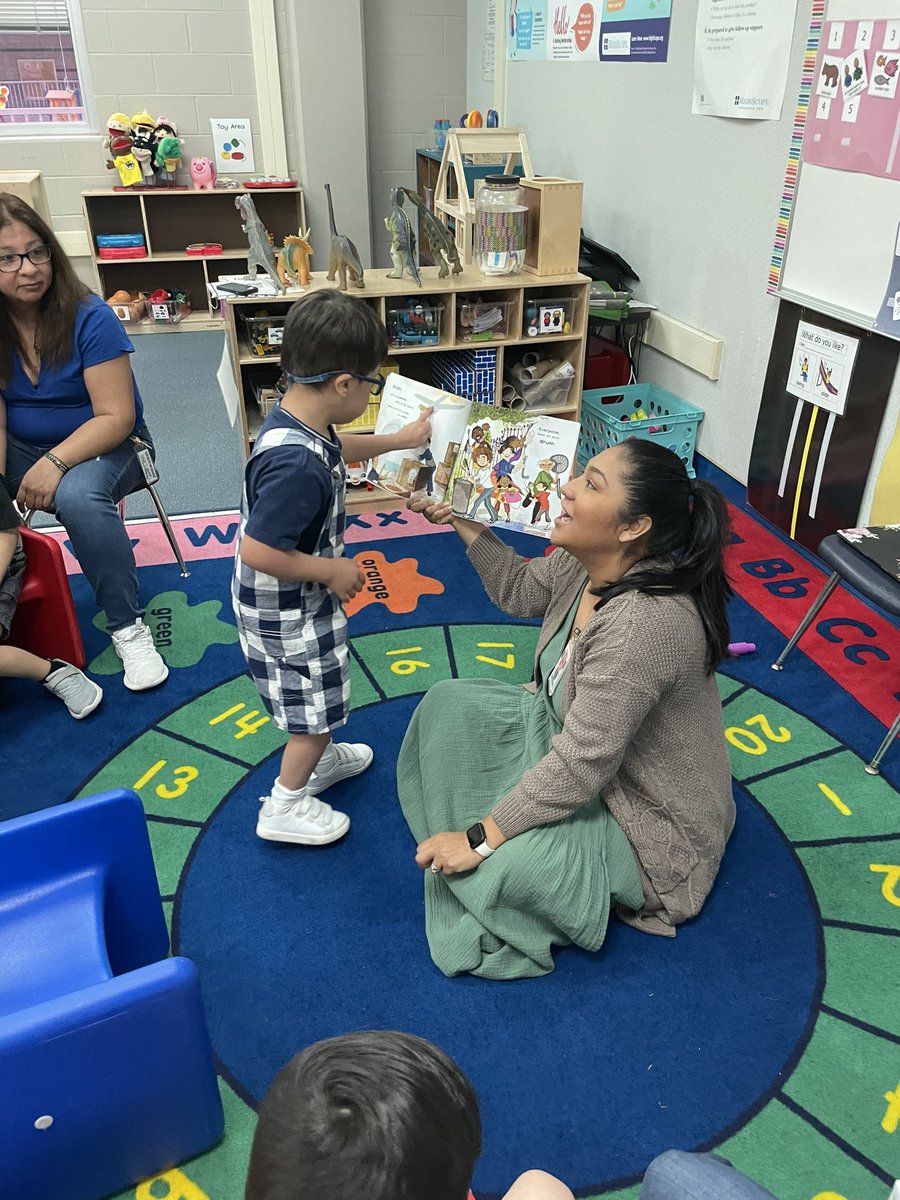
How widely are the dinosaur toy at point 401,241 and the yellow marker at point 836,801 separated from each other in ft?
7.27

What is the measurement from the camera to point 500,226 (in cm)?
339

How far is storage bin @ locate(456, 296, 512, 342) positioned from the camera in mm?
3490

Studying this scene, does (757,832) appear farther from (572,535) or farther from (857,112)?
(857,112)

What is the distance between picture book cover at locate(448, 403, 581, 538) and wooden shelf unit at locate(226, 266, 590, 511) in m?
1.32

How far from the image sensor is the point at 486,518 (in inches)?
84.4

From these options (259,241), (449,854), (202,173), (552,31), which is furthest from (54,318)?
(202,173)

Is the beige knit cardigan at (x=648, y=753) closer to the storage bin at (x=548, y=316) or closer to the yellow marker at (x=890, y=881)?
the yellow marker at (x=890, y=881)

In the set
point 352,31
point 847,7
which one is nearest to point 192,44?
point 352,31

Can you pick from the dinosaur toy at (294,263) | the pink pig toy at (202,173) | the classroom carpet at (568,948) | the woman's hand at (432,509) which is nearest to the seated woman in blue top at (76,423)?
the classroom carpet at (568,948)

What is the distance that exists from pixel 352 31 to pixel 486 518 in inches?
190

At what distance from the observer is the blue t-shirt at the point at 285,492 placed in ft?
5.41

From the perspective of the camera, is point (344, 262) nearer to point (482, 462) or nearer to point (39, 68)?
point (482, 462)

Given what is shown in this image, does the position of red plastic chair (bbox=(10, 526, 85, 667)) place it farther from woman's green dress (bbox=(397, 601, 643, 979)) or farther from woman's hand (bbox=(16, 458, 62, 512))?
woman's green dress (bbox=(397, 601, 643, 979))

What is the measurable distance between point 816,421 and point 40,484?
8.32ft
